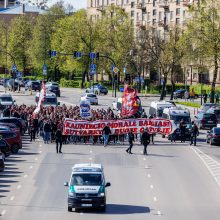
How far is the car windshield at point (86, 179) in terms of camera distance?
35.0 meters

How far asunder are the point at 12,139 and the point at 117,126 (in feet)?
29.4

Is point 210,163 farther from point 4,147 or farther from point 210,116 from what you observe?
point 210,116

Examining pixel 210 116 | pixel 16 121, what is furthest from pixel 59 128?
pixel 210 116

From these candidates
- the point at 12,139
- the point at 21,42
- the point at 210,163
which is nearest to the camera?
the point at 210,163

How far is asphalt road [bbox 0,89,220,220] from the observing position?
115 ft

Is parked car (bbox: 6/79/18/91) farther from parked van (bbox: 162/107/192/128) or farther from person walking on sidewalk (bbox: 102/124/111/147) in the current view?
person walking on sidewalk (bbox: 102/124/111/147)

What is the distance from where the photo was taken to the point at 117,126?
60.4 m

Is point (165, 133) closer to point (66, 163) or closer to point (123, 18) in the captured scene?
point (66, 163)

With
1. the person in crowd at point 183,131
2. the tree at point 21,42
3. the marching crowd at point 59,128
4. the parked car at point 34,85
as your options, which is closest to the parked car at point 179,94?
the parked car at point 34,85

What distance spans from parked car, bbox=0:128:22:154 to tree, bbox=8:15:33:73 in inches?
4484

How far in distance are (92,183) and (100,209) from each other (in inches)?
39.4

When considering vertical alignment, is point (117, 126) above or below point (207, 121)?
above

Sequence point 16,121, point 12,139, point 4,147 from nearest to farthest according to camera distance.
→ point 4,147
point 12,139
point 16,121

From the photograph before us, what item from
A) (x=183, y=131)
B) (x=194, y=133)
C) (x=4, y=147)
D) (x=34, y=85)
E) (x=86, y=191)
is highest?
(x=86, y=191)
